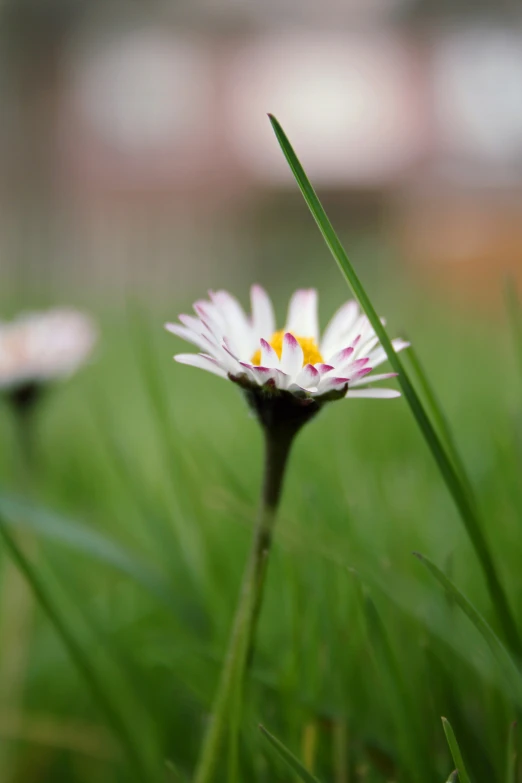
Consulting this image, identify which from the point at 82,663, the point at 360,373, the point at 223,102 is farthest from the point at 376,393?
the point at 223,102

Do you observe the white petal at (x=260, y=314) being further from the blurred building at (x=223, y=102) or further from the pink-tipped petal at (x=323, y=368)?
the blurred building at (x=223, y=102)

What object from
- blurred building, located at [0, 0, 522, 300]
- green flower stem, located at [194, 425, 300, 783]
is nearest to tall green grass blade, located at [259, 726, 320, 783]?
green flower stem, located at [194, 425, 300, 783]

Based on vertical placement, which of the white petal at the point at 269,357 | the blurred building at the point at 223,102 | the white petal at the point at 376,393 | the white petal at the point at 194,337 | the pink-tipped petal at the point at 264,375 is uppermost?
the blurred building at the point at 223,102

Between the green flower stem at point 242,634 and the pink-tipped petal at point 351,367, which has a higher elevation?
the pink-tipped petal at point 351,367

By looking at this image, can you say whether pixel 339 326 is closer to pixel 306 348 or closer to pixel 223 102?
pixel 306 348

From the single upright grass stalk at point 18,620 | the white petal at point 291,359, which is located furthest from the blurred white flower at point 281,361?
the single upright grass stalk at point 18,620

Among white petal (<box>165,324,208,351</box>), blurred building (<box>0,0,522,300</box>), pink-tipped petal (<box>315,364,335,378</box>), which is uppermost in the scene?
blurred building (<box>0,0,522,300</box>)

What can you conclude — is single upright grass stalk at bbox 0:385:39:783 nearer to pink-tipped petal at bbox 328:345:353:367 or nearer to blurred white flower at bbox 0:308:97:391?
blurred white flower at bbox 0:308:97:391
